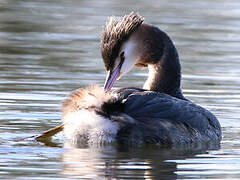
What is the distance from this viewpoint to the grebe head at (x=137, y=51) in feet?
30.3

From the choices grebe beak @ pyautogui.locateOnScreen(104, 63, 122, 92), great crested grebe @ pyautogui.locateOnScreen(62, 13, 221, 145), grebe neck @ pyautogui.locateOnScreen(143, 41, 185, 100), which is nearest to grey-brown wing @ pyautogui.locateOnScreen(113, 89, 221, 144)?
great crested grebe @ pyautogui.locateOnScreen(62, 13, 221, 145)

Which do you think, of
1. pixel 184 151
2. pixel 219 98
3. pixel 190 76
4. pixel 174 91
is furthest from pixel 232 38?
pixel 184 151

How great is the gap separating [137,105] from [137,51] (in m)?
1.35

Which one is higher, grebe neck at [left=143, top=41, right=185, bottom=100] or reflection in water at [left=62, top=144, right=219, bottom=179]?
grebe neck at [left=143, top=41, right=185, bottom=100]

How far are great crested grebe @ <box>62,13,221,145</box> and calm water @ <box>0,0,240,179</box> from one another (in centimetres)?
17

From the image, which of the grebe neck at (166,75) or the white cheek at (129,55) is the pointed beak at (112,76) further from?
the grebe neck at (166,75)

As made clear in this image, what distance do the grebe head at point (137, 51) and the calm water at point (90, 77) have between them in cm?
94

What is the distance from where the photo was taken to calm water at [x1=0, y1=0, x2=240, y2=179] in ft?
25.8

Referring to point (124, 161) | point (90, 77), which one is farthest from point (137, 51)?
point (90, 77)

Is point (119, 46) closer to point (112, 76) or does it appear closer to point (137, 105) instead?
point (112, 76)

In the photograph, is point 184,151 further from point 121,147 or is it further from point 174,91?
point 174,91

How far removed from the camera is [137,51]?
32.0ft

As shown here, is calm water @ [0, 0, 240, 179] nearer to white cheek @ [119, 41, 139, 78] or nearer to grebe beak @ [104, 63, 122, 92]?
grebe beak @ [104, 63, 122, 92]

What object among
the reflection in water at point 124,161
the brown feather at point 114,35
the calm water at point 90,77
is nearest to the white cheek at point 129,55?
the brown feather at point 114,35
